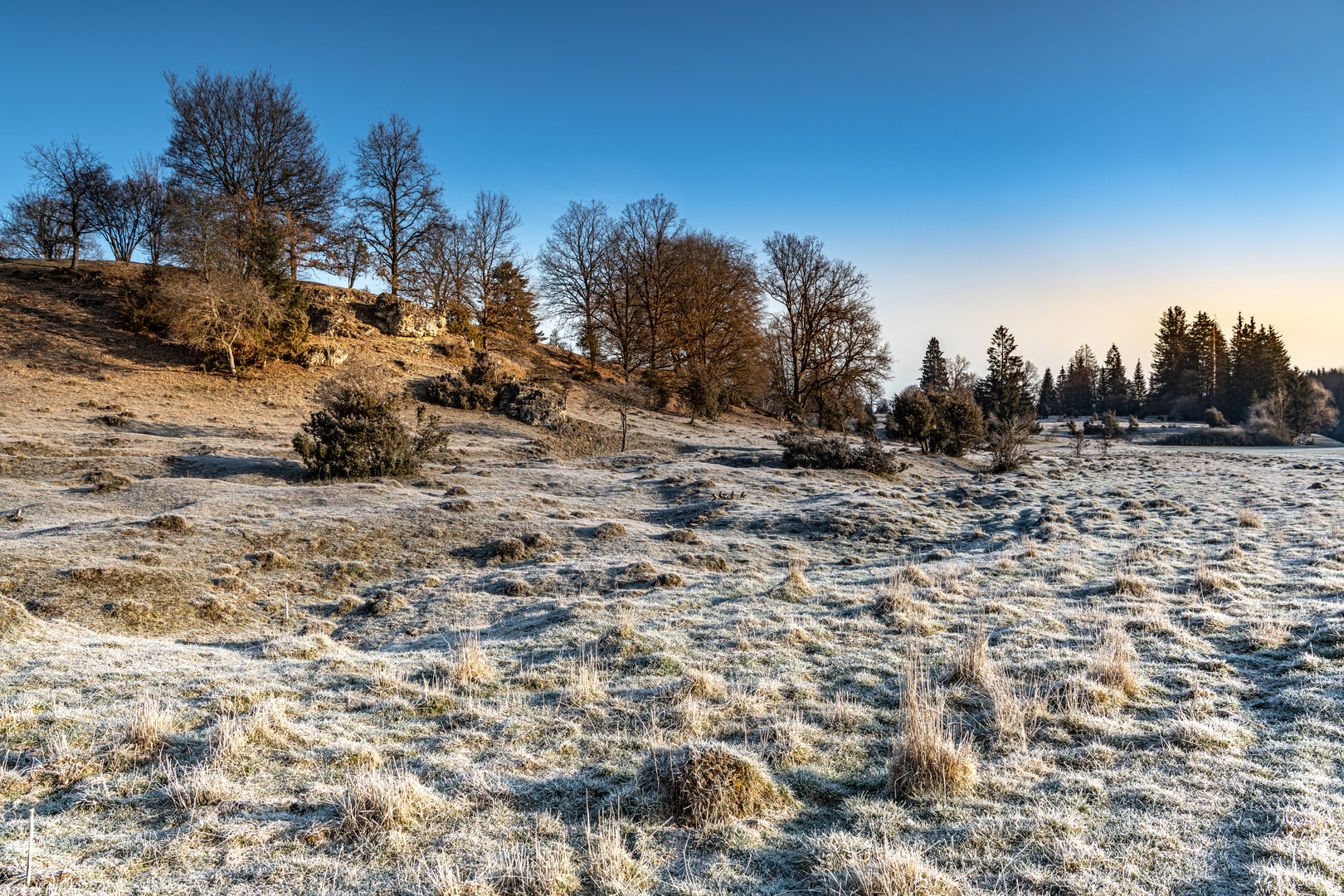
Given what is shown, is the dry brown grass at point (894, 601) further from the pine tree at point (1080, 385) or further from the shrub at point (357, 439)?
the pine tree at point (1080, 385)

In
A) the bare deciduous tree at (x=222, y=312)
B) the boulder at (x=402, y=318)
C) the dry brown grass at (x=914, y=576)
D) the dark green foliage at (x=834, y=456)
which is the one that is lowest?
the dry brown grass at (x=914, y=576)

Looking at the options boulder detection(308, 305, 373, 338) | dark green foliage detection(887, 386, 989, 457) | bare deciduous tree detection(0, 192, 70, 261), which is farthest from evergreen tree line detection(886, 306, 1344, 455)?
bare deciduous tree detection(0, 192, 70, 261)

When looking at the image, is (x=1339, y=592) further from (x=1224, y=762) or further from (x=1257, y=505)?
(x=1257, y=505)

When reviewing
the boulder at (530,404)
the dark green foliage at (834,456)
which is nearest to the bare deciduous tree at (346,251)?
the boulder at (530,404)

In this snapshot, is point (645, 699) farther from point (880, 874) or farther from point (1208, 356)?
point (1208, 356)

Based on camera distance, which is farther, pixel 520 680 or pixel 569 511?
pixel 569 511

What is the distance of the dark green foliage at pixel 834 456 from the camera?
74.6ft

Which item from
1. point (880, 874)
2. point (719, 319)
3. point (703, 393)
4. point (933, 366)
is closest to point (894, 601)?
point (880, 874)

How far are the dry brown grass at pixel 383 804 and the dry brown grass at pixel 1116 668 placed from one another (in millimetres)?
5154

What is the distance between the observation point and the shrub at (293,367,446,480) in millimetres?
15422

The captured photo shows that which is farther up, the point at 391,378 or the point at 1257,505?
the point at 391,378

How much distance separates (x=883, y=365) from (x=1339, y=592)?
36.1 metres

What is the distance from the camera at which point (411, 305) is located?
38.4m

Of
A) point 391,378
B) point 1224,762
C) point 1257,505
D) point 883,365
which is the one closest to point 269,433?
point 391,378
